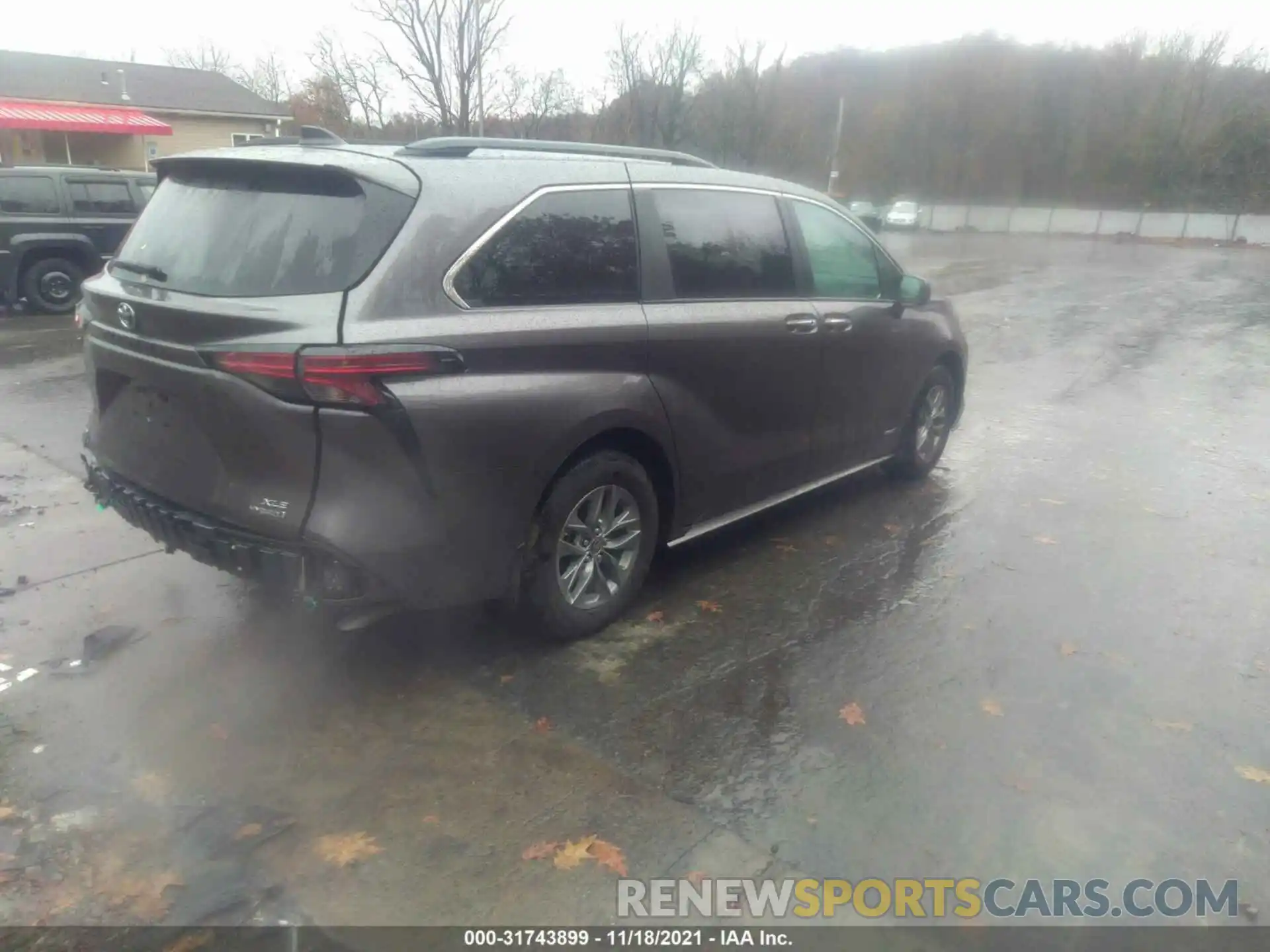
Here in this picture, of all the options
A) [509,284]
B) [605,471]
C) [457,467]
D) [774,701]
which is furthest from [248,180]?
[774,701]

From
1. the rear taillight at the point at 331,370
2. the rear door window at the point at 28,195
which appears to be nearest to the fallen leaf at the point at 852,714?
the rear taillight at the point at 331,370

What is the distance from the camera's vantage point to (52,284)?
12.4 meters

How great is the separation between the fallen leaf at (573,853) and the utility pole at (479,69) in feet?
72.6

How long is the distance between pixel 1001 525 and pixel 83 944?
16.3ft

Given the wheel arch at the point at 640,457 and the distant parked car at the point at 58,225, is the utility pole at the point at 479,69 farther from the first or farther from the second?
the wheel arch at the point at 640,457

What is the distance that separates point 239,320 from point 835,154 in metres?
41.2

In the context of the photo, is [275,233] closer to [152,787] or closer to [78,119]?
[152,787]

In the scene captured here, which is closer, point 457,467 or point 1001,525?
point 457,467

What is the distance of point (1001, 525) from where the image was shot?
18.8 ft

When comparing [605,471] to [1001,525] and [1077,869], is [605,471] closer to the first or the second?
[1077,869]

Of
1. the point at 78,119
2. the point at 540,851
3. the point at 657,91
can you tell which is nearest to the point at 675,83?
the point at 657,91

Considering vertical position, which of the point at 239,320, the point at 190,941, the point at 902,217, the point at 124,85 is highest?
the point at 124,85

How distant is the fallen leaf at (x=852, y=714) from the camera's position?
11.8 ft

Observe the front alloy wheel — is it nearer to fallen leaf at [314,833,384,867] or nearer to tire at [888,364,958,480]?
tire at [888,364,958,480]
